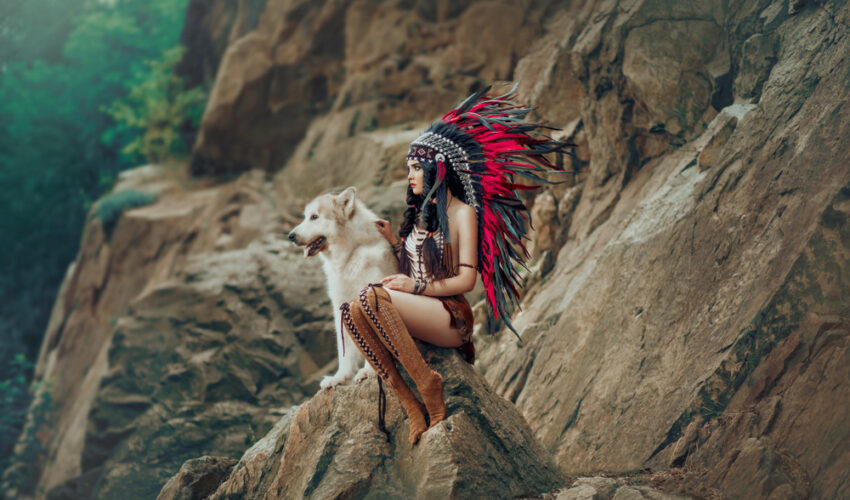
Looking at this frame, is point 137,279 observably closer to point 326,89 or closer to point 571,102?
point 326,89

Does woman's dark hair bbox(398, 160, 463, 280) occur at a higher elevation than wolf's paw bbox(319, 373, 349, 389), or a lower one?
higher

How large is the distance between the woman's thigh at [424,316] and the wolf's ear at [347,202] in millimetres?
845

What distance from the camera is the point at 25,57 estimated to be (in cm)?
1684

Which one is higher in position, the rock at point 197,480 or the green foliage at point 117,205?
the green foliage at point 117,205

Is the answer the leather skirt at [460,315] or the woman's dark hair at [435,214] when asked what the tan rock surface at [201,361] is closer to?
the leather skirt at [460,315]

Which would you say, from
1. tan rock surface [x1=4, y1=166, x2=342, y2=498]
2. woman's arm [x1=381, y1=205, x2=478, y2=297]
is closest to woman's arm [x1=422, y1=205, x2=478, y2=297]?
woman's arm [x1=381, y1=205, x2=478, y2=297]

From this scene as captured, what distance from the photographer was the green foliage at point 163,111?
558 inches

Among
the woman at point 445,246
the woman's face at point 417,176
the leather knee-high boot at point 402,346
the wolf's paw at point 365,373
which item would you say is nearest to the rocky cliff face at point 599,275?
the wolf's paw at point 365,373

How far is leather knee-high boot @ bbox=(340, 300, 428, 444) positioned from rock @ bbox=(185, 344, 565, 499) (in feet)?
0.28

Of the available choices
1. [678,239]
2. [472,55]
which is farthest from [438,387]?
[472,55]

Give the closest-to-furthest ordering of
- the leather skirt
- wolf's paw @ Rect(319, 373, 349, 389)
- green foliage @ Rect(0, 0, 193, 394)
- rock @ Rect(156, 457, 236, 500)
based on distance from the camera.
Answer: the leather skirt < wolf's paw @ Rect(319, 373, 349, 389) < rock @ Rect(156, 457, 236, 500) < green foliage @ Rect(0, 0, 193, 394)

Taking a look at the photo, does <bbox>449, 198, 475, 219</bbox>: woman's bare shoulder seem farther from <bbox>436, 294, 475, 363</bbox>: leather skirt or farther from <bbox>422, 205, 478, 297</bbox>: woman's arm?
<bbox>436, 294, 475, 363</bbox>: leather skirt

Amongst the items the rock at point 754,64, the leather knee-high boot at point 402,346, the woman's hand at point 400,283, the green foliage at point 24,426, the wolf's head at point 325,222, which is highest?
the rock at point 754,64

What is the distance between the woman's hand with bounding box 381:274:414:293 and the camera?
383 cm
